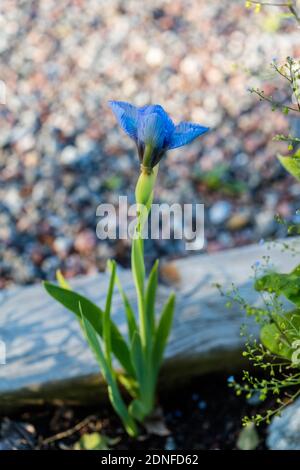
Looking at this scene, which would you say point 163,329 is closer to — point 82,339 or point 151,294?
point 151,294

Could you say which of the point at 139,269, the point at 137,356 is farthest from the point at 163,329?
the point at 139,269

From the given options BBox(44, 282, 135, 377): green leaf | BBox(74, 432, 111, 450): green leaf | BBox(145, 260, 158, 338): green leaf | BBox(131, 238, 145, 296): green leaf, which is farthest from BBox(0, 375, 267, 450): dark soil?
BBox(131, 238, 145, 296): green leaf

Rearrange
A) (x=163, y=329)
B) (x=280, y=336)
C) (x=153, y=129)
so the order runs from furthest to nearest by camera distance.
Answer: (x=163, y=329)
(x=280, y=336)
(x=153, y=129)

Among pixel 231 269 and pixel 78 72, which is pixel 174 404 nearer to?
pixel 231 269

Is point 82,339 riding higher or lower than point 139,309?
lower

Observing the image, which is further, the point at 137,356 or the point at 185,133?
the point at 137,356

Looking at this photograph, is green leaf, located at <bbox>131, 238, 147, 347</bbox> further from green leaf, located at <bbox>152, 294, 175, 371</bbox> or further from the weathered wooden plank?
the weathered wooden plank

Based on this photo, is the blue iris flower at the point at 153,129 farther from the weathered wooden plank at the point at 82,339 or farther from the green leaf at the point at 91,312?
the weathered wooden plank at the point at 82,339
